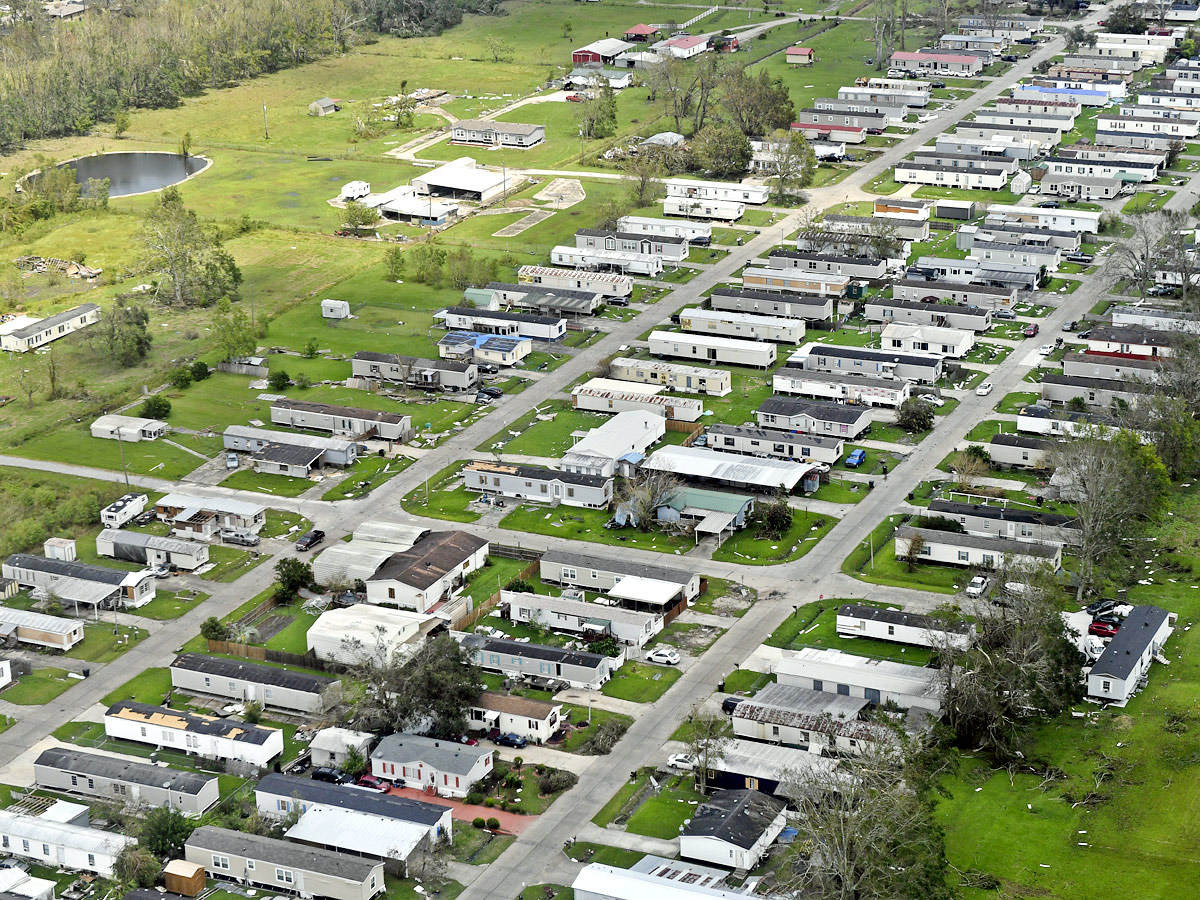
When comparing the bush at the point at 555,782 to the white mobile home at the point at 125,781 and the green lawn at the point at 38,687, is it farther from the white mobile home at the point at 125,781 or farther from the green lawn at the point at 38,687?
the green lawn at the point at 38,687

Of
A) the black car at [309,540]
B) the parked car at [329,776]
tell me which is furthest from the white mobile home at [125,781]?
the black car at [309,540]

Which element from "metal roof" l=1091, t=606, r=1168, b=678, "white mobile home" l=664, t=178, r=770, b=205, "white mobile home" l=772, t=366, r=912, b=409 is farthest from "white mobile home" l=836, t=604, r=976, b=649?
"white mobile home" l=664, t=178, r=770, b=205

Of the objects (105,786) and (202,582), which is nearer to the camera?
(105,786)

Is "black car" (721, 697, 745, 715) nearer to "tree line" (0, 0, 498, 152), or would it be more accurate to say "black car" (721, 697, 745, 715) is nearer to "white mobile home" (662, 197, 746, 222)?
"white mobile home" (662, 197, 746, 222)

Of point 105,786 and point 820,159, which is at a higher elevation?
point 820,159

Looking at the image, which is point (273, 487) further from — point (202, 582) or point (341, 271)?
point (341, 271)

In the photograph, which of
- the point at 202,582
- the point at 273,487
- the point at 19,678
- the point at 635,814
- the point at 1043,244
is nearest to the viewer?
the point at 635,814

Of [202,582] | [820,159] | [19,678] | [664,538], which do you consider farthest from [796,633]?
[820,159]

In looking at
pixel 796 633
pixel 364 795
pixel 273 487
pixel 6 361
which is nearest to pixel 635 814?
pixel 364 795

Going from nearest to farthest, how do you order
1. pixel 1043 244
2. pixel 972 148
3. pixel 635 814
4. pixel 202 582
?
1. pixel 635 814
2. pixel 202 582
3. pixel 1043 244
4. pixel 972 148
